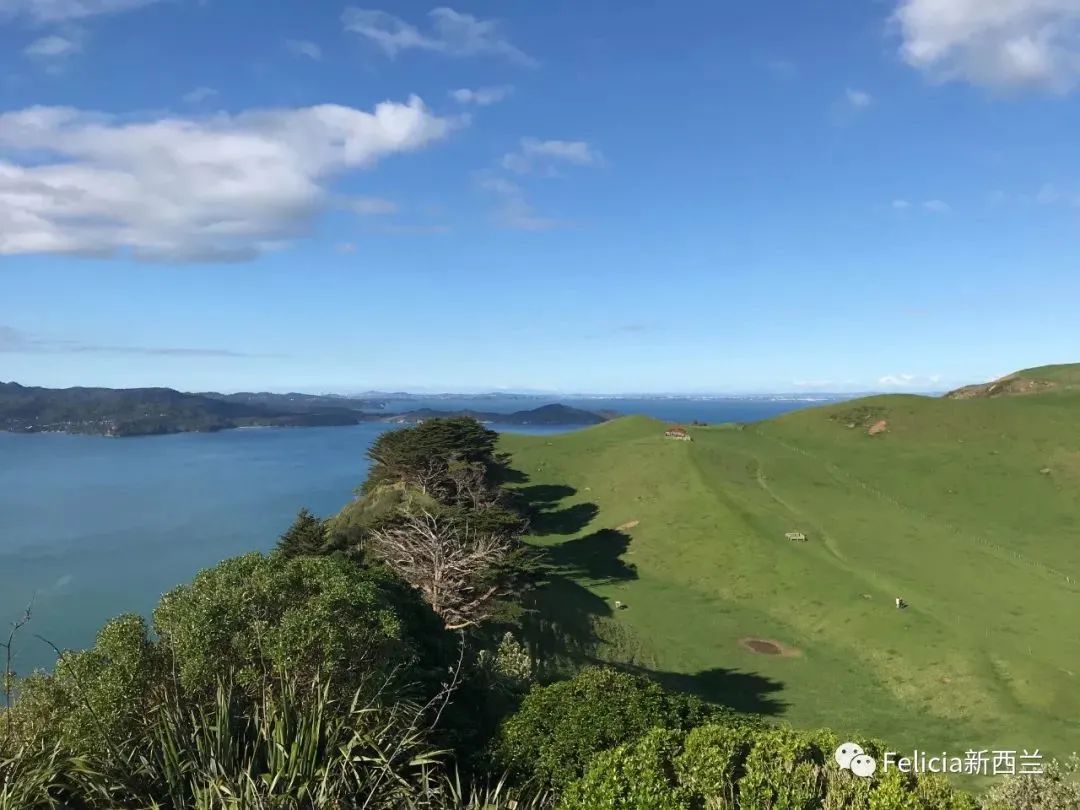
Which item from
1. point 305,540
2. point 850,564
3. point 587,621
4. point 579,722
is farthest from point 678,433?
point 579,722

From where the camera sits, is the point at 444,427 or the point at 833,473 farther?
the point at 833,473

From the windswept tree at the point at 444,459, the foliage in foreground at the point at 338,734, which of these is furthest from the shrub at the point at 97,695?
the windswept tree at the point at 444,459

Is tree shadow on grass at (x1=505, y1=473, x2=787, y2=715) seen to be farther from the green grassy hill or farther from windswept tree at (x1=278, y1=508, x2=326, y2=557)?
windswept tree at (x1=278, y1=508, x2=326, y2=557)

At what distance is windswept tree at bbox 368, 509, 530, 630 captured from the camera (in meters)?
25.9

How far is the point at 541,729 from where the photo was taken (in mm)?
13812

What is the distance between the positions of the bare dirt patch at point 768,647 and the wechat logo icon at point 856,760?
2334cm

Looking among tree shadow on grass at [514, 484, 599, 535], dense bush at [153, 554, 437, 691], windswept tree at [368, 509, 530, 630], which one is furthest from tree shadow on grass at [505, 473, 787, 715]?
dense bush at [153, 554, 437, 691]

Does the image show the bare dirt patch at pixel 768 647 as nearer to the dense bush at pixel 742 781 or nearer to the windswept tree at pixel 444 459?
the windswept tree at pixel 444 459

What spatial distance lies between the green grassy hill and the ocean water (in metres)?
30.2

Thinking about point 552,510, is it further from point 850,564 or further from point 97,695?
point 97,695

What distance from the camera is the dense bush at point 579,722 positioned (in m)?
13.0

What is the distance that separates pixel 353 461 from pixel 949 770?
13961 centimetres

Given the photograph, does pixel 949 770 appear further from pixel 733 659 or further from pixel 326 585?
pixel 326 585

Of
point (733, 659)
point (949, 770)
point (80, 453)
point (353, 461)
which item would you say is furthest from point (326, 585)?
point (80, 453)
